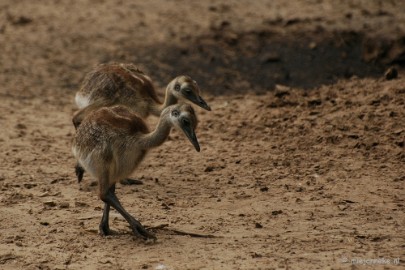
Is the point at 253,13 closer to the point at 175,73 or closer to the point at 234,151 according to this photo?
the point at 175,73

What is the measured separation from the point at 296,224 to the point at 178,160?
243 cm

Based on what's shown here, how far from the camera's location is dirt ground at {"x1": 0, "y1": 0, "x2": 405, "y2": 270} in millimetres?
7000

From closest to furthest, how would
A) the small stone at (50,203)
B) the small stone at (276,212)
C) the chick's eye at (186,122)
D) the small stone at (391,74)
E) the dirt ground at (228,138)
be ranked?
the dirt ground at (228,138)
the chick's eye at (186,122)
the small stone at (276,212)
the small stone at (50,203)
the small stone at (391,74)

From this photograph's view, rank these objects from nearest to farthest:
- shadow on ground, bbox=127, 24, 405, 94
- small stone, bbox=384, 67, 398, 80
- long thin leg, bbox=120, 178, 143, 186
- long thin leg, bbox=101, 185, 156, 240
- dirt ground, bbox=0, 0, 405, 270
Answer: dirt ground, bbox=0, 0, 405, 270 → long thin leg, bbox=101, 185, 156, 240 → long thin leg, bbox=120, 178, 143, 186 → small stone, bbox=384, 67, 398, 80 → shadow on ground, bbox=127, 24, 405, 94

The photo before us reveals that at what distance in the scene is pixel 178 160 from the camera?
9492 millimetres

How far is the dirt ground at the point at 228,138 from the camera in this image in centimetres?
700

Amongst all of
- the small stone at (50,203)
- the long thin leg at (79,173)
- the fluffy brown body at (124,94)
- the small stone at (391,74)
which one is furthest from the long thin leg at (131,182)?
the small stone at (391,74)

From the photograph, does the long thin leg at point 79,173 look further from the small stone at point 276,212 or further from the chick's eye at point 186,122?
the small stone at point 276,212

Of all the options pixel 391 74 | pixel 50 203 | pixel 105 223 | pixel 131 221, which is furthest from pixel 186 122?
pixel 391 74

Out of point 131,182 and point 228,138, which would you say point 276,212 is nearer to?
point 131,182

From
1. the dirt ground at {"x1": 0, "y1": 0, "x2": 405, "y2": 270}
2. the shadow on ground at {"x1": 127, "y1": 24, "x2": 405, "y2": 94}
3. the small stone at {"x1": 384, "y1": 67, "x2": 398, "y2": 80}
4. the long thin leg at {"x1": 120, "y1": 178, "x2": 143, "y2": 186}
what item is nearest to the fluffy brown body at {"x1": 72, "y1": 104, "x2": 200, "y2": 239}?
the dirt ground at {"x1": 0, "y1": 0, "x2": 405, "y2": 270}

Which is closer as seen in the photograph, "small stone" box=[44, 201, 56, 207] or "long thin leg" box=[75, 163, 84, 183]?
"small stone" box=[44, 201, 56, 207]

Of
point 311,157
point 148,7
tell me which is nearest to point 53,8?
point 148,7

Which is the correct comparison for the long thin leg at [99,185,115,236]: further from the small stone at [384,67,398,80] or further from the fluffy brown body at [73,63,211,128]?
the small stone at [384,67,398,80]
